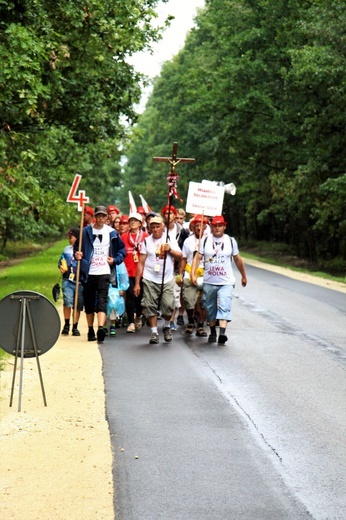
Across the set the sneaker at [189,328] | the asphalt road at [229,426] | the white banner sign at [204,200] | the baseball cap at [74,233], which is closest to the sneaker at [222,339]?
the asphalt road at [229,426]

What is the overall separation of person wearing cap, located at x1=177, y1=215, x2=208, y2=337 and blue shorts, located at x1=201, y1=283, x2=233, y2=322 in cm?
69

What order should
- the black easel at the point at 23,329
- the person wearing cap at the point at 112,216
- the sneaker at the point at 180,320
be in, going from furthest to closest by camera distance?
the person wearing cap at the point at 112,216 < the sneaker at the point at 180,320 < the black easel at the point at 23,329

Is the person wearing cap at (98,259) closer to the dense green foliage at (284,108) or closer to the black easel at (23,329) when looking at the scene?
the black easel at (23,329)

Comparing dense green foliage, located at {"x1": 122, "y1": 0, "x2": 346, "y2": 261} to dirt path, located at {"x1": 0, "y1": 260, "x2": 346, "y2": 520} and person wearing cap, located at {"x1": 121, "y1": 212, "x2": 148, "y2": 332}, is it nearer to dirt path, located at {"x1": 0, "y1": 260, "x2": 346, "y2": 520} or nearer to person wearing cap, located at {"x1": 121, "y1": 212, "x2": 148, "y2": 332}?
person wearing cap, located at {"x1": 121, "y1": 212, "x2": 148, "y2": 332}

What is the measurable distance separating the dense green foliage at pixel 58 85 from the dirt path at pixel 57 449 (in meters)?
7.45

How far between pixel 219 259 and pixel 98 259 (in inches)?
69.4

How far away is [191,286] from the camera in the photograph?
16.3 m

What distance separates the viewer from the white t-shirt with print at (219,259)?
49.4 ft

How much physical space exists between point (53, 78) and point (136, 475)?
56.3 ft

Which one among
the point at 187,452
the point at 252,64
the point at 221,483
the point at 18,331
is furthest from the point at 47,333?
the point at 252,64

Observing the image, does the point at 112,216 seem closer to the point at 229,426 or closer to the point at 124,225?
the point at 124,225

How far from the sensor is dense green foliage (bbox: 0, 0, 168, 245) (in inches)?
709

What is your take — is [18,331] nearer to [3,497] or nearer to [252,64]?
[3,497]

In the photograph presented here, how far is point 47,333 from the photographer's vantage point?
9.52 meters
